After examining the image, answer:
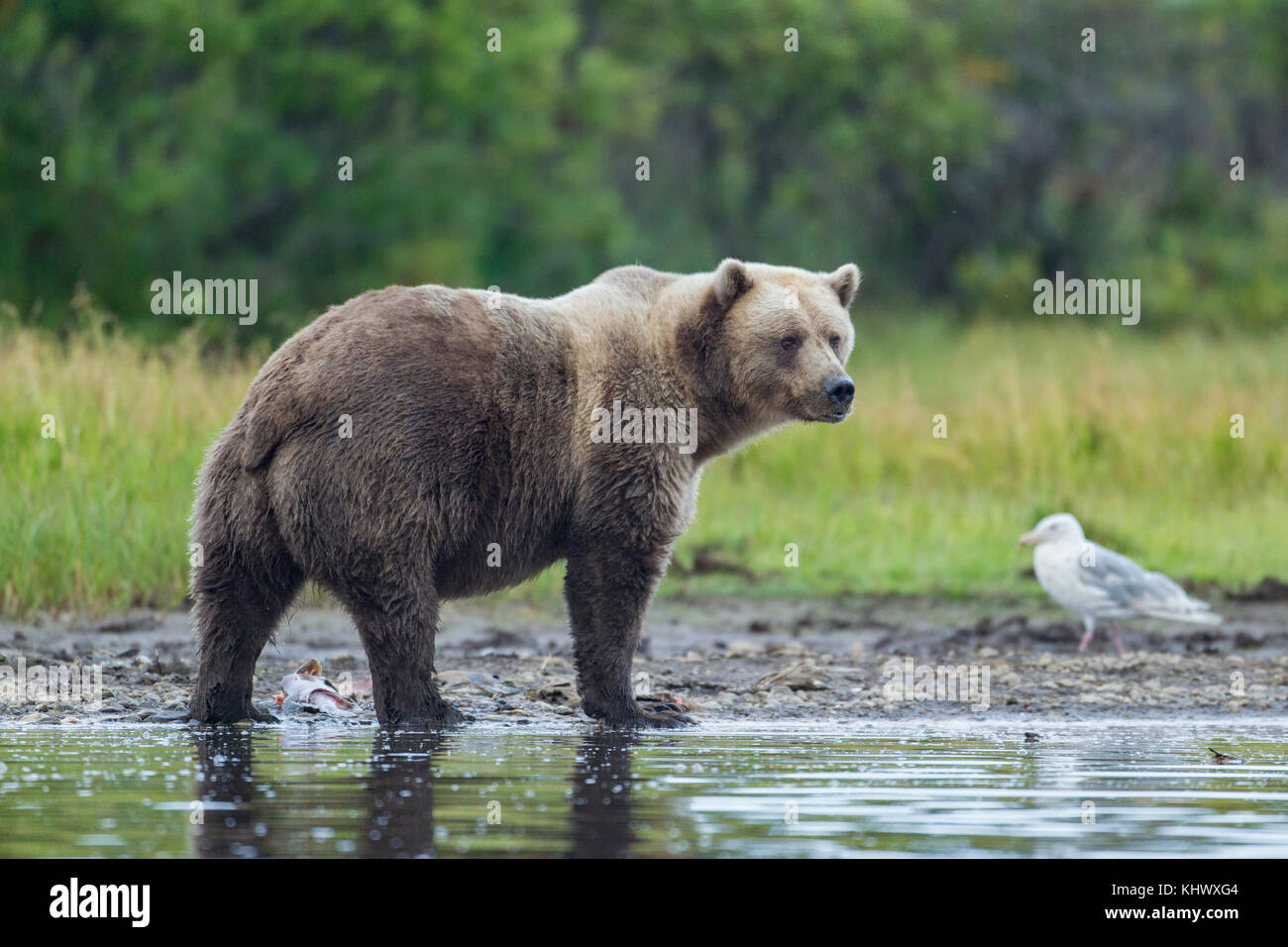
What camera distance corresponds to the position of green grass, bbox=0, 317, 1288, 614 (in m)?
11.3

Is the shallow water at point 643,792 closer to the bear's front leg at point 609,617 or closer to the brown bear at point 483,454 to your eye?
the bear's front leg at point 609,617

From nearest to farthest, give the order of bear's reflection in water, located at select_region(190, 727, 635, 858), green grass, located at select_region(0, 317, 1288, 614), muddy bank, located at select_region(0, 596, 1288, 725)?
bear's reflection in water, located at select_region(190, 727, 635, 858) → muddy bank, located at select_region(0, 596, 1288, 725) → green grass, located at select_region(0, 317, 1288, 614)

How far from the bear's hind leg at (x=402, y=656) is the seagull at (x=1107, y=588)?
14.5 ft

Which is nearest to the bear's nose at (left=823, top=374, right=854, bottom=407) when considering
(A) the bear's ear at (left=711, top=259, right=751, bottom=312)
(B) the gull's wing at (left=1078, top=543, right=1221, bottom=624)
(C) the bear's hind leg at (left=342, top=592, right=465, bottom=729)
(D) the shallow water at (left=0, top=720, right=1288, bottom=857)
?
(A) the bear's ear at (left=711, top=259, right=751, bottom=312)

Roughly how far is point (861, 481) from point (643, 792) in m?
8.76

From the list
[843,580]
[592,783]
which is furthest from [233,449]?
[843,580]

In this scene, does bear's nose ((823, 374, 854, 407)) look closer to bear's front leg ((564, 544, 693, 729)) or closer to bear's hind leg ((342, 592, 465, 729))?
bear's front leg ((564, 544, 693, 729))

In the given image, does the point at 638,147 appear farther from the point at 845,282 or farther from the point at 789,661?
the point at 845,282

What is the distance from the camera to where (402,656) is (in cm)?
778

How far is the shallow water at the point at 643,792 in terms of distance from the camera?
5.51m

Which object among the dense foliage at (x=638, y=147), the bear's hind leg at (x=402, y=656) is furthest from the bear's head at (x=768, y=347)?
the dense foliage at (x=638, y=147)

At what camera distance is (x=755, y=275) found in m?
8.63

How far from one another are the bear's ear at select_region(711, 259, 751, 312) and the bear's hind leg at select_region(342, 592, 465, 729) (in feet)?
6.04

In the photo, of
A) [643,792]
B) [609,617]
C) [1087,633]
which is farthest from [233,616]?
[1087,633]
